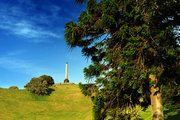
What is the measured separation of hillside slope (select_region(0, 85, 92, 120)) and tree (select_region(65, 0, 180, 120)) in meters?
22.9

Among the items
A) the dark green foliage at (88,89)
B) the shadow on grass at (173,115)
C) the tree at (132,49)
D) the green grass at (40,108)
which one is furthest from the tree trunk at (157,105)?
the green grass at (40,108)

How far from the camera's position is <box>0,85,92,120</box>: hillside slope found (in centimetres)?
3678

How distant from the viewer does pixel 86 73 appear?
10953mm

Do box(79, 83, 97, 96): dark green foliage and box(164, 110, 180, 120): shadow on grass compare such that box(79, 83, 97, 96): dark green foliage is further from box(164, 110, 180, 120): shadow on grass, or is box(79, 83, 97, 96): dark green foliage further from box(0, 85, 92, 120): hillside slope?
box(0, 85, 92, 120): hillside slope

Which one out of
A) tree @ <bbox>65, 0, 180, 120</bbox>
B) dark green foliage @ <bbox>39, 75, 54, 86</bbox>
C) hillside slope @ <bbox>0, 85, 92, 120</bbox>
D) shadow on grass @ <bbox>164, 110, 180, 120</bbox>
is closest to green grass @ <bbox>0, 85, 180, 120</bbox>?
hillside slope @ <bbox>0, 85, 92, 120</bbox>

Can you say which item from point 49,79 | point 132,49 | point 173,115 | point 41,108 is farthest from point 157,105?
point 49,79

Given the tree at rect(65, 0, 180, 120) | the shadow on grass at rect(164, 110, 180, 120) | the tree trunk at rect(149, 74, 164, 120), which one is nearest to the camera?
the tree at rect(65, 0, 180, 120)

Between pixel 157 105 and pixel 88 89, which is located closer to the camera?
pixel 157 105

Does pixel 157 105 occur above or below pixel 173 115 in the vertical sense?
above

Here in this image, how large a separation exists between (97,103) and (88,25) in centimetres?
535

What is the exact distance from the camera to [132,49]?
26.9 ft

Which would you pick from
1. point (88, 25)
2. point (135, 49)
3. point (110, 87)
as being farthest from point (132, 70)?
point (88, 25)

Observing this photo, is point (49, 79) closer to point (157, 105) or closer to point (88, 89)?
point (88, 89)

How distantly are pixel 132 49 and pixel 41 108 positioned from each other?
4527 cm
